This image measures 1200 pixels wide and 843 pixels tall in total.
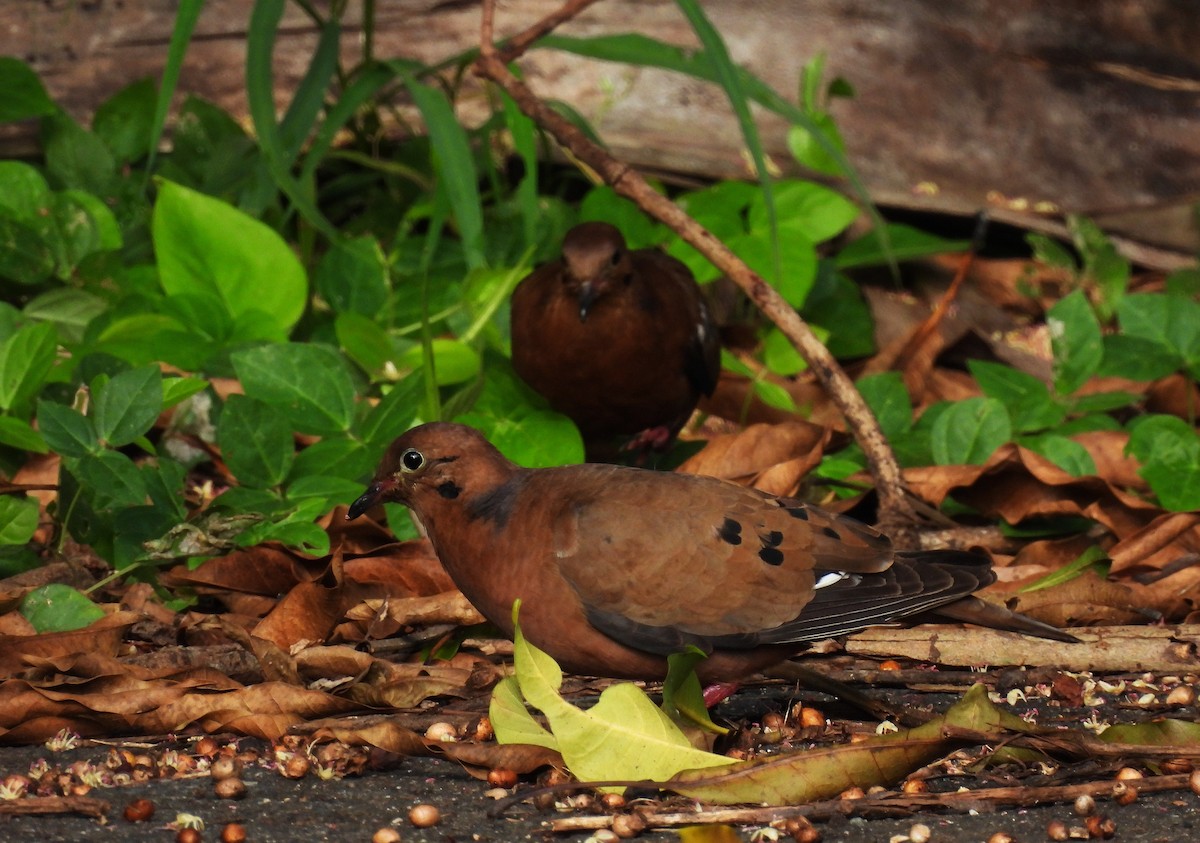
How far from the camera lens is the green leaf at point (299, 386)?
400 cm

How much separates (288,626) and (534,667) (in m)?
0.95

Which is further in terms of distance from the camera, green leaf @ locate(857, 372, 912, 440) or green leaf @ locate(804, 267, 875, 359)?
green leaf @ locate(804, 267, 875, 359)

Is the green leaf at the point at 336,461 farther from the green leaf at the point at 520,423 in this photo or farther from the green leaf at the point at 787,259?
the green leaf at the point at 787,259

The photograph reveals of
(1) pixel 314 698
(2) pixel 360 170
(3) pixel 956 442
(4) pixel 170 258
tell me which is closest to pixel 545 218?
(2) pixel 360 170

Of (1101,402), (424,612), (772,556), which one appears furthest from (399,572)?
(1101,402)

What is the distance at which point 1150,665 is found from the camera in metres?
3.29

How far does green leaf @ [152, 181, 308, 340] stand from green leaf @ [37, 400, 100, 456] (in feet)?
3.93

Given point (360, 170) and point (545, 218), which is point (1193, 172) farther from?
point (360, 170)

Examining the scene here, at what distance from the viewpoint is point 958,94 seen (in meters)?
6.13

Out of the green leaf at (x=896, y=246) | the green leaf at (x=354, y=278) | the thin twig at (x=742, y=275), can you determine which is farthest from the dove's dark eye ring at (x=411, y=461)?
the green leaf at (x=896, y=246)

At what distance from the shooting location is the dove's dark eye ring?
3176mm

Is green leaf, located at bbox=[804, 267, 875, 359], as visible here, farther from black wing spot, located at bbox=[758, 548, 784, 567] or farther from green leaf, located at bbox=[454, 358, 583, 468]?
black wing spot, located at bbox=[758, 548, 784, 567]

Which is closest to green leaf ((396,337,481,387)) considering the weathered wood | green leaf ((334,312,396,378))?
green leaf ((334,312,396,378))

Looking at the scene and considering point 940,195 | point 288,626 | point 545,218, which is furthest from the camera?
point 940,195
